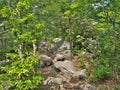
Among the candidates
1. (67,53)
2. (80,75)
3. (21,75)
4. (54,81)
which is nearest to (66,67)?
(80,75)

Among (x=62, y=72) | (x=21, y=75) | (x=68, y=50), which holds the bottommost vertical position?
(x=62, y=72)

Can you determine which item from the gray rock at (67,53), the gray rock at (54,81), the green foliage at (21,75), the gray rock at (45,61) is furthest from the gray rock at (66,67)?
the green foliage at (21,75)

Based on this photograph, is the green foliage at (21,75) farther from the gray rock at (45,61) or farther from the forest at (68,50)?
the gray rock at (45,61)

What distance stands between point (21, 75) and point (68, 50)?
7442 millimetres

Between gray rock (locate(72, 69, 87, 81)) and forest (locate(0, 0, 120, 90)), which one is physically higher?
forest (locate(0, 0, 120, 90))

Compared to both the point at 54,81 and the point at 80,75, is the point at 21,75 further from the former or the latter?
the point at 80,75

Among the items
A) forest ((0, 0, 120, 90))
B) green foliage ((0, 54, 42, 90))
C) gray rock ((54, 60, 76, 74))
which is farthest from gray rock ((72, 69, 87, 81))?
green foliage ((0, 54, 42, 90))

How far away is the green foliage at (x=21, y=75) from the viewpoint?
14.2 metres

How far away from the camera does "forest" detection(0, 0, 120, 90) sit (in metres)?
14.4

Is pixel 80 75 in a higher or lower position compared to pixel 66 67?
lower

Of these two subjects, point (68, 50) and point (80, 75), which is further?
point (68, 50)

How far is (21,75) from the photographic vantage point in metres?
14.5

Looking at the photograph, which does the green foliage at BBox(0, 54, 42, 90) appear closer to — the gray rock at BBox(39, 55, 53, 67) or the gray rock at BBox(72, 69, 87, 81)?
the gray rock at BBox(72, 69, 87, 81)

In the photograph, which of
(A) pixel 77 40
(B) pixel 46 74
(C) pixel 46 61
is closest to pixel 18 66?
(B) pixel 46 74
